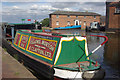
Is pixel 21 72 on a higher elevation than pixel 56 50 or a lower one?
lower

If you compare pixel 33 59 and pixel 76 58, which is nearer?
pixel 76 58

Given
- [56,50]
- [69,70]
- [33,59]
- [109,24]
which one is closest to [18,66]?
[33,59]

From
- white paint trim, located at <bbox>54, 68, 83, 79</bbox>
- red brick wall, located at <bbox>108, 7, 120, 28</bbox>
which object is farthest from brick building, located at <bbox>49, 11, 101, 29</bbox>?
white paint trim, located at <bbox>54, 68, 83, 79</bbox>

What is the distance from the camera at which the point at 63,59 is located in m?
6.97

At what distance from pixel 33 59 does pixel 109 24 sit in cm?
2972

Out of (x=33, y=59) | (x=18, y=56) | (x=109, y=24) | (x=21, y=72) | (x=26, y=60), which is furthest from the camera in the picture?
(x=109, y=24)

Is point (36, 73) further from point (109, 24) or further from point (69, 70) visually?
point (109, 24)

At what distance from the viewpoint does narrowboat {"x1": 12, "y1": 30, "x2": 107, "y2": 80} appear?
248 inches

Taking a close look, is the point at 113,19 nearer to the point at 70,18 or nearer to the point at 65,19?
the point at 70,18

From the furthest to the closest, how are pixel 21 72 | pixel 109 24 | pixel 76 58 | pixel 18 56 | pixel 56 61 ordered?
pixel 109 24
pixel 18 56
pixel 76 58
pixel 56 61
pixel 21 72

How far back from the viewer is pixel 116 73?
9328 millimetres

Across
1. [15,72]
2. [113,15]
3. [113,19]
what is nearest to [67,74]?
[15,72]

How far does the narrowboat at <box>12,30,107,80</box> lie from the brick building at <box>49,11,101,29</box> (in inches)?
1437

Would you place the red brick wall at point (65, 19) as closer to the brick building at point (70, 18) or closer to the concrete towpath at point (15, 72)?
the brick building at point (70, 18)
